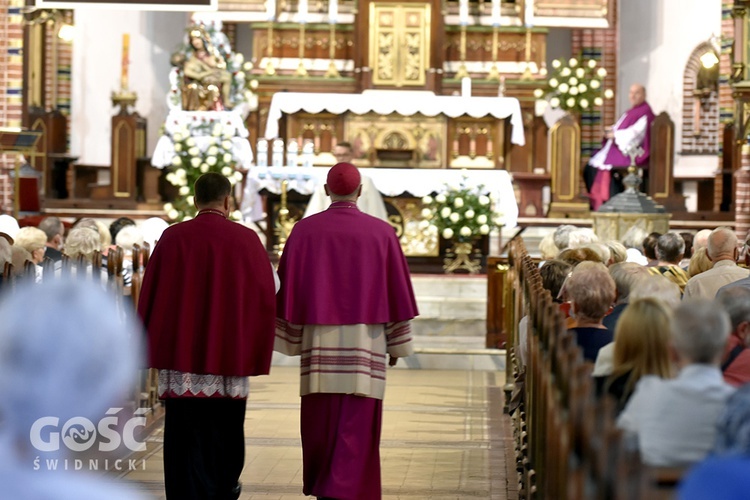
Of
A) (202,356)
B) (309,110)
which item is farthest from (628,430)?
(309,110)

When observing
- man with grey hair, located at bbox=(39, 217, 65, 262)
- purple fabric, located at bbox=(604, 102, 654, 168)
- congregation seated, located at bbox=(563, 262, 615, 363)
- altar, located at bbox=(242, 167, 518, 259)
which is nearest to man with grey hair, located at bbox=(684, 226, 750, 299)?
congregation seated, located at bbox=(563, 262, 615, 363)

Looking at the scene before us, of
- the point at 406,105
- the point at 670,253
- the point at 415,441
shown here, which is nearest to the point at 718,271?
the point at 670,253

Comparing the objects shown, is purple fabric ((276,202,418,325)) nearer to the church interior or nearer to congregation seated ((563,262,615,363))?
congregation seated ((563,262,615,363))

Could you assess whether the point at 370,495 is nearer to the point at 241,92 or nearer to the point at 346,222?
the point at 346,222

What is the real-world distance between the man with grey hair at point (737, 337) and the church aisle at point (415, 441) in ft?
8.08

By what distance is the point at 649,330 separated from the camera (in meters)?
4.38

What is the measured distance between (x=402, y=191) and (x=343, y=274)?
8.45 m

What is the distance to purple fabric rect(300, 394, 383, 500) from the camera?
6.48 m

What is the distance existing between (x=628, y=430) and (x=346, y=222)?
3.07 meters

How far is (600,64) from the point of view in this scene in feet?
70.3

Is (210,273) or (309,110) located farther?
(309,110)

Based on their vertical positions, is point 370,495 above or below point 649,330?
below

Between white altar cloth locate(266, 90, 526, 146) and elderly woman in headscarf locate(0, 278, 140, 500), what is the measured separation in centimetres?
1506

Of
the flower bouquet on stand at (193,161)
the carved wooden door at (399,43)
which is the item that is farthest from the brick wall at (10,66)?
the carved wooden door at (399,43)
